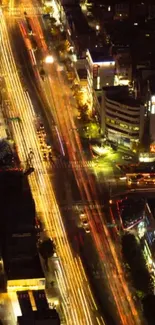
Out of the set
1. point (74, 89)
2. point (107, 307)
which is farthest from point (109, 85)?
point (107, 307)

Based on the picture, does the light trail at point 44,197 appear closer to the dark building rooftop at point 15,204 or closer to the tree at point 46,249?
the tree at point 46,249

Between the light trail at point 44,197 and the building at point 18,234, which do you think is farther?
the building at point 18,234

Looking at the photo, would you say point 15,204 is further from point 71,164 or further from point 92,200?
point 71,164

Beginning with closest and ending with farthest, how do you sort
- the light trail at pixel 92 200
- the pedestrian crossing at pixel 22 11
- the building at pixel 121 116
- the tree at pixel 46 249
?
the light trail at pixel 92 200, the tree at pixel 46 249, the building at pixel 121 116, the pedestrian crossing at pixel 22 11

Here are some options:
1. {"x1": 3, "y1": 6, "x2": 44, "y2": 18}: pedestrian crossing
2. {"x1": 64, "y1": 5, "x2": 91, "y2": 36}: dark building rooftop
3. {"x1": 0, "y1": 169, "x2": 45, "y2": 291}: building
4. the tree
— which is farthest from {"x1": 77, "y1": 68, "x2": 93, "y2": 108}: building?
the tree

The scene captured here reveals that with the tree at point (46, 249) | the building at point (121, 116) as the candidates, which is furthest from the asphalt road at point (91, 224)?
the building at point (121, 116)
